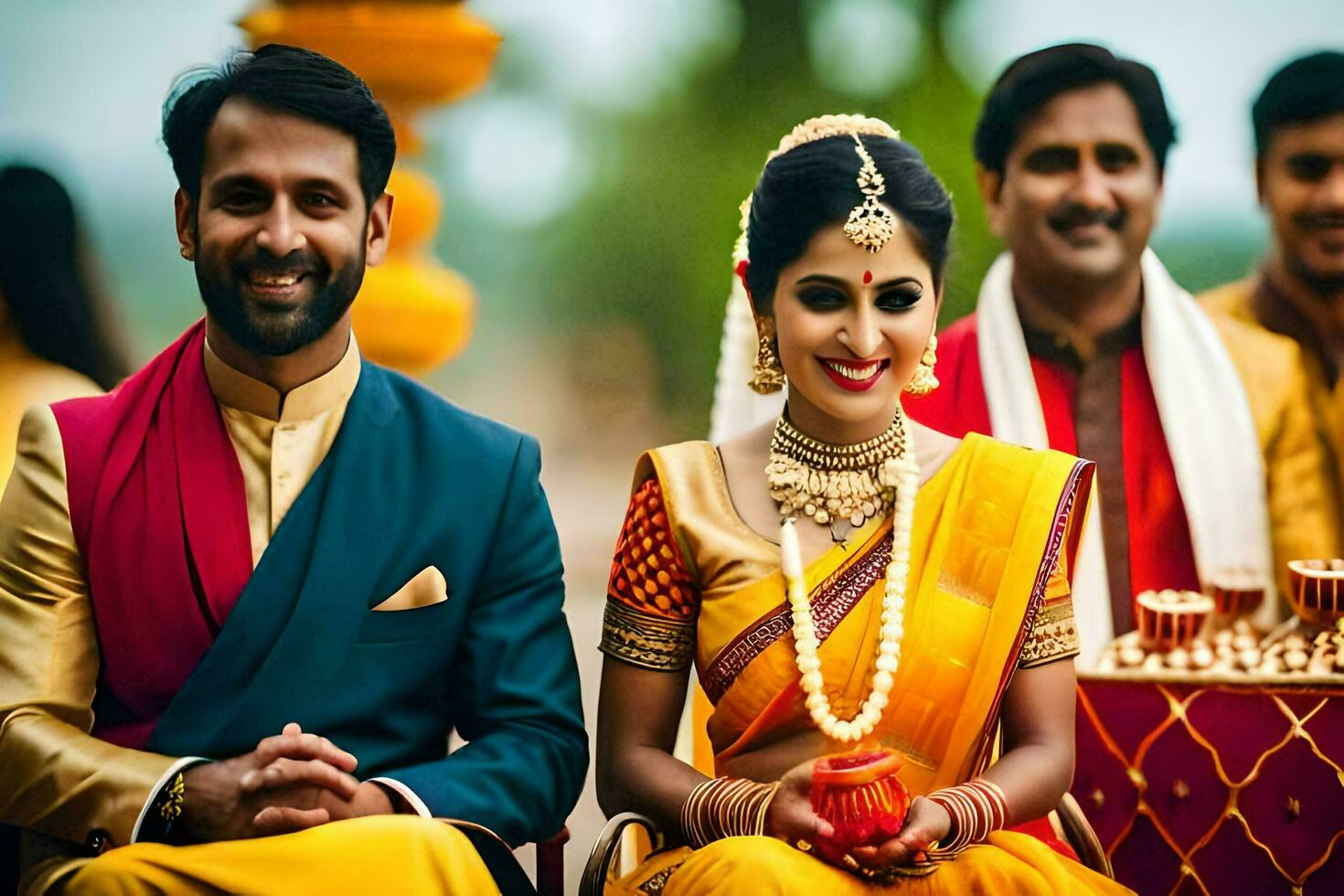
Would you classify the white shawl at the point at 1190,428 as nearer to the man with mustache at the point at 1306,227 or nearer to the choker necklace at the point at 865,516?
the man with mustache at the point at 1306,227

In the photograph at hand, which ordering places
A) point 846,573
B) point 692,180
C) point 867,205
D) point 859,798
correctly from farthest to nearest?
point 692,180
point 846,573
point 867,205
point 859,798

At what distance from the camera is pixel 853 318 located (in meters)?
3.20

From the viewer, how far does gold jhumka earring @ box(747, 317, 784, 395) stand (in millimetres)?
3359

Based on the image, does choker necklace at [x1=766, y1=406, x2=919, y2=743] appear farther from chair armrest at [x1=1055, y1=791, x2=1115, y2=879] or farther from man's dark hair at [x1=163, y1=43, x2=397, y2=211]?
man's dark hair at [x1=163, y1=43, x2=397, y2=211]

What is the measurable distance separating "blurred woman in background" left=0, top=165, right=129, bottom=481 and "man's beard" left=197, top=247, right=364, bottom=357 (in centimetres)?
130

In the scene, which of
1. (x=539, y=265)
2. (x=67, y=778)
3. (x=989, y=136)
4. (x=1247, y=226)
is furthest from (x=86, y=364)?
(x=1247, y=226)

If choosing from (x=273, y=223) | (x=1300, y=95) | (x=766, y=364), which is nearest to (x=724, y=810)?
(x=766, y=364)

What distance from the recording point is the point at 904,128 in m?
4.58

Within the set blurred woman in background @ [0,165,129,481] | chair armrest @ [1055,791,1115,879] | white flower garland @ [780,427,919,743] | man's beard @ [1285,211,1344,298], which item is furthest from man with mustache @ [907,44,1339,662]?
blurred woman in background @ [0,165,129,481]

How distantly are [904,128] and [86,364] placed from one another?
7.55 feet

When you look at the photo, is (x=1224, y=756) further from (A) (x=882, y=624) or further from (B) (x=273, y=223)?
(B) (x=273, y=223)

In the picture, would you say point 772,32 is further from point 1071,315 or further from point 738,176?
point 1071,315

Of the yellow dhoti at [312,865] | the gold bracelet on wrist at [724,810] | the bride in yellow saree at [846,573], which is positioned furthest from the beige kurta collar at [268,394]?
the gold bracelet on wrist at [724,810]

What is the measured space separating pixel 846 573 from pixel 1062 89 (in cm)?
167
